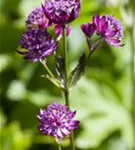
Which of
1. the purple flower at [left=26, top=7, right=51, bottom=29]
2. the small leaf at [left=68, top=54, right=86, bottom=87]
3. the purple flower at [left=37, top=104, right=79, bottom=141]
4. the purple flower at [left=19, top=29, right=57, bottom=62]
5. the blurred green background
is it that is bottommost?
the blurred green background

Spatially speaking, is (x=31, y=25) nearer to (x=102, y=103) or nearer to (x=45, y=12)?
(x=45, y=12)

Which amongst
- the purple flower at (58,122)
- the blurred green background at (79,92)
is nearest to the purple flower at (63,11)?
the purple flower at (58,122)

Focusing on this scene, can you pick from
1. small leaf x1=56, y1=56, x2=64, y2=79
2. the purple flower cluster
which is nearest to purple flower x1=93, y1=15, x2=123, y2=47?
the purple flower cluster

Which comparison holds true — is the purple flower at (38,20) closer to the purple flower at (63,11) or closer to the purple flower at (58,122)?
the purple flower at (63,11)

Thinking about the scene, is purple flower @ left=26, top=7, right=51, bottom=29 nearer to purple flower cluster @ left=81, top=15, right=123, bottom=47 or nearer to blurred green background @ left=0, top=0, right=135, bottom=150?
purple flower cluster @ left=81, top=15, right=123, bottom=47

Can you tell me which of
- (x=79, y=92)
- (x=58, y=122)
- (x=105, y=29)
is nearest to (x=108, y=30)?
(x=105, y=29)
